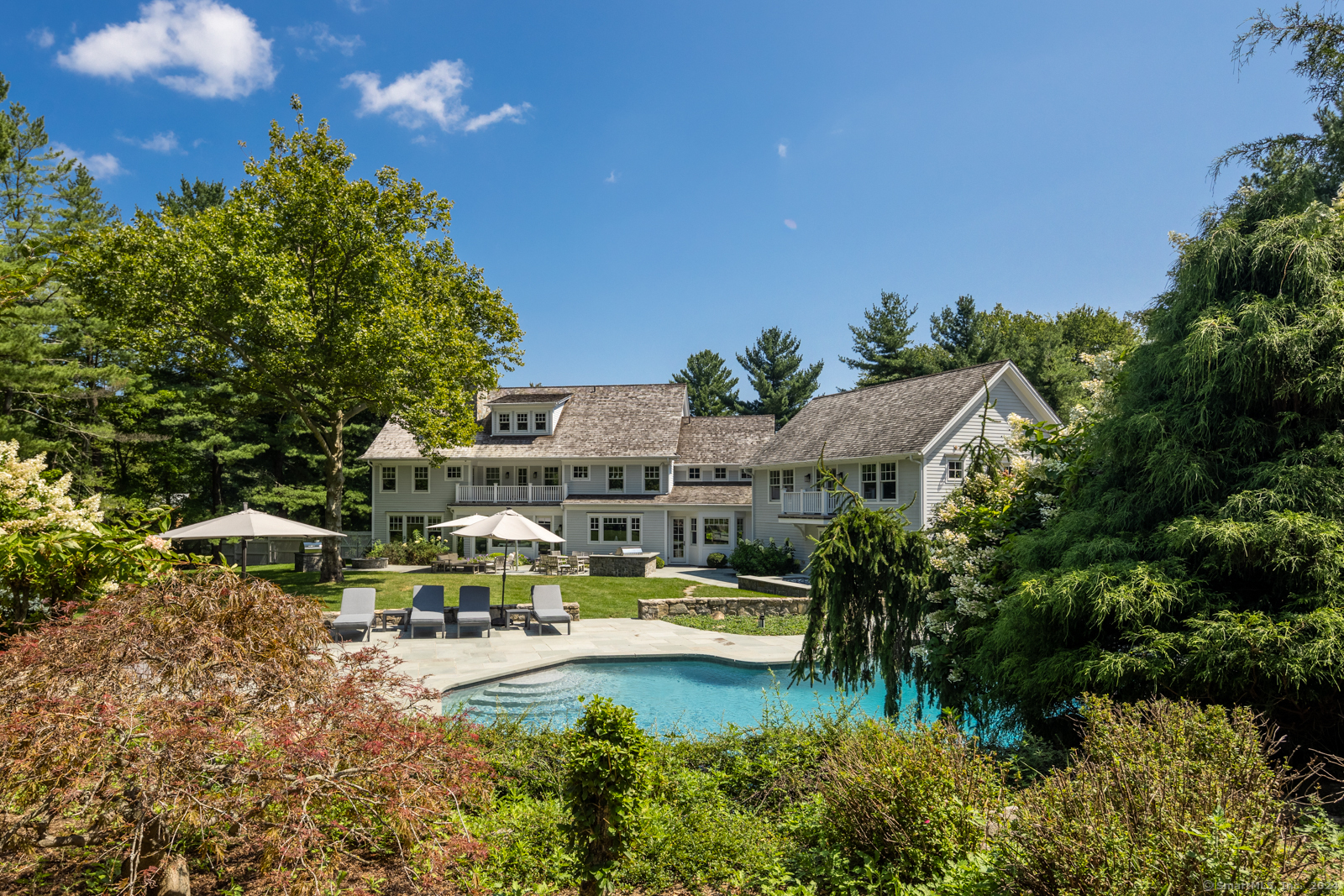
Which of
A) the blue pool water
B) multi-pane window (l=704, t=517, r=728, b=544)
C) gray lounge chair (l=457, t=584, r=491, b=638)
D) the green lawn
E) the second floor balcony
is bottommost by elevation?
the blue pool water

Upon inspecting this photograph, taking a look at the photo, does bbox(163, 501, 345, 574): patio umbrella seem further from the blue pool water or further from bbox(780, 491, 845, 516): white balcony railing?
bbox(780, 491, 845, 516): white balcony railing

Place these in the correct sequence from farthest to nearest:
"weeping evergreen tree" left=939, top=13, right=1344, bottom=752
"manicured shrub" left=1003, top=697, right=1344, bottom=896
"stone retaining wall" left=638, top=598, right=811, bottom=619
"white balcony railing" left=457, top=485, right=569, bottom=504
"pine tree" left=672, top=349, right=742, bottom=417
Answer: "pine tree" left=672, top=349, right=742, bottom=417
"white balcony railing" left=457, top=485, right=569, bottom=504
"stone retaining wall" left=638, top=598, right=811, bottom=619
"weeping evergreen tree" left=939, top=13, right=1344, bottom=752
"manicured shrub" left=1003, top=697, right=1344, bottom=896

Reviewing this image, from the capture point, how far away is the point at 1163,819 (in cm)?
334

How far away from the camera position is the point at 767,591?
895 inches

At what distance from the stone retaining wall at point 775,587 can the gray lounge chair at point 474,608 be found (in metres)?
9.39

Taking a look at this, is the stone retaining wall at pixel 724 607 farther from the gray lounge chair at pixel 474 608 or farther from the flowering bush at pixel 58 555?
the flowering bush at pixel 58 555

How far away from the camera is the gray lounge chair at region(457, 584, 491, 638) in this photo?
15.6m

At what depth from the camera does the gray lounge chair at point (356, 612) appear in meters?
15.0

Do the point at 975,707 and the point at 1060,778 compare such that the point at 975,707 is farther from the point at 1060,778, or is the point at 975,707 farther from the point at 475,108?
the point at 475,108

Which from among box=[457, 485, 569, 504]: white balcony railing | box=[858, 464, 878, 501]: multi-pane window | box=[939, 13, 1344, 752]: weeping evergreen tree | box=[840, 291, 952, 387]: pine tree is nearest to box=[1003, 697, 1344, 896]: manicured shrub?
box=[939, 13, 1344, 752]: weeping evergreen tree

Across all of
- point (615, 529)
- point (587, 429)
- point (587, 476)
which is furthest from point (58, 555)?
point (587, 429)

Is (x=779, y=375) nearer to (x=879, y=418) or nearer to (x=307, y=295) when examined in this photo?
(x=879, y=418)

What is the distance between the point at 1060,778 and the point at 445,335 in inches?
819

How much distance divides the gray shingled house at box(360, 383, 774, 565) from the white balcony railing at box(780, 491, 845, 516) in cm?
408
